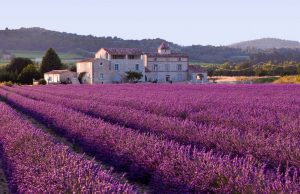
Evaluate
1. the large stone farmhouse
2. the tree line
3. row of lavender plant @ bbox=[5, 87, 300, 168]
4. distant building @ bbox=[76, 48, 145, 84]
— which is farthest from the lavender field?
the tree line

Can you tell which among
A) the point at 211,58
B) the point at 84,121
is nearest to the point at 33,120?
the point at 84,121

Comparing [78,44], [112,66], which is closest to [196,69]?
[112,66]

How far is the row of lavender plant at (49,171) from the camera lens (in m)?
4.02

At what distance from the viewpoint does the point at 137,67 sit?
58.5 metres

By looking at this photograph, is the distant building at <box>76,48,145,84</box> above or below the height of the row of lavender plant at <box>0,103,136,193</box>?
below

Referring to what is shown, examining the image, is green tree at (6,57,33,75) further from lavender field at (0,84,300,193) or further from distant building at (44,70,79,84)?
lavender field at (0,84,300,193)

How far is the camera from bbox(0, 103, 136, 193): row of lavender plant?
4016mm

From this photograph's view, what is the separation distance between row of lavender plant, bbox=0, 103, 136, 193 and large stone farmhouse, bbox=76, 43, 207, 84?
49.7 meters

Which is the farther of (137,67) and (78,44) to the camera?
(78,44)

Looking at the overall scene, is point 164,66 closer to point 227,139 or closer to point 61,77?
point 61,77

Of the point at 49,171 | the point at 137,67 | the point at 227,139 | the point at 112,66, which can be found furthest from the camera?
the point at 137,67

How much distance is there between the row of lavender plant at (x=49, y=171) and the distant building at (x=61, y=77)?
49.5 metres

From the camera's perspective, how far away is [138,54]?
59625mm

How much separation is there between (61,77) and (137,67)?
29.3 ft
